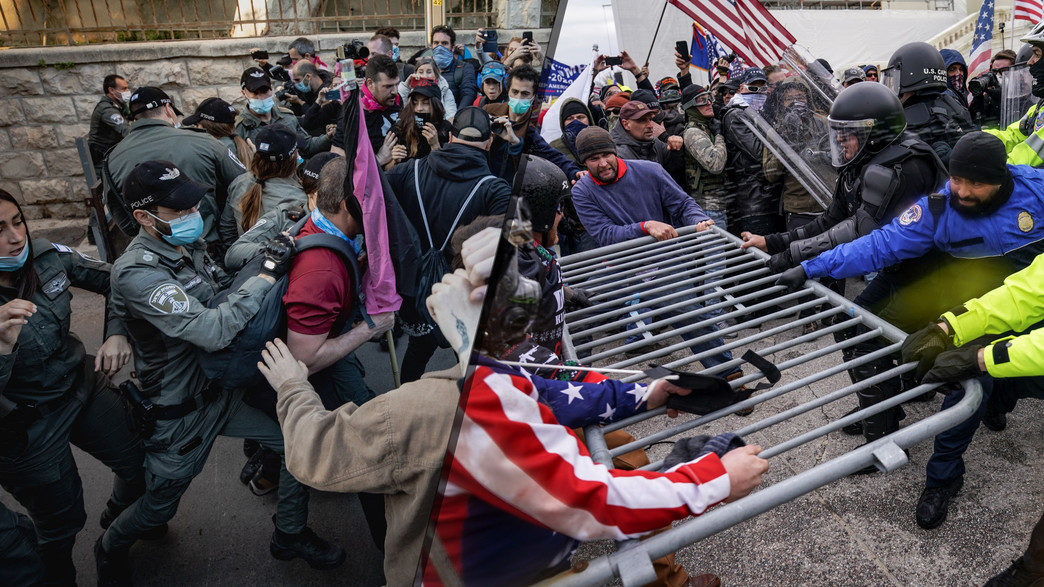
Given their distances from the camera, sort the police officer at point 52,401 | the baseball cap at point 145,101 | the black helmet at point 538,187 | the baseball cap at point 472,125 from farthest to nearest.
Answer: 1. the baseball cap at point 145,101
2. the police officer at point 52,401
3. the baseball cap at point 472,125
4. the black helmet at point 538,187

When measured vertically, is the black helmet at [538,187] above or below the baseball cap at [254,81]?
above

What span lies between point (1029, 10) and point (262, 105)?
7.98 meters

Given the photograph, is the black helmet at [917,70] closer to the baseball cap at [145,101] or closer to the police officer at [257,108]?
the police officer at [257,108]

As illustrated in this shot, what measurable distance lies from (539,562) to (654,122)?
4599mm

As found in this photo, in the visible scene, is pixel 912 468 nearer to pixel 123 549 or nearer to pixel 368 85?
pixel 368 85

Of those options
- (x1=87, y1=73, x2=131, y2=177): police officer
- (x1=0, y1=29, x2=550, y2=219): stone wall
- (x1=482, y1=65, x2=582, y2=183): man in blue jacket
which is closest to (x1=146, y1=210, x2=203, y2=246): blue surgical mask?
(x1=482, y1=65, x2=582, y2=183): man in blue jacket

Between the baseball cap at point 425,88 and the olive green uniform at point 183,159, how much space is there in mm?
1391

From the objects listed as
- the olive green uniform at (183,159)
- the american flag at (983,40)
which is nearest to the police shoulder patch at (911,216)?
the olive green uniform at (183,159)

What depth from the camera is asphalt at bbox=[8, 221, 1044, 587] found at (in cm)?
211

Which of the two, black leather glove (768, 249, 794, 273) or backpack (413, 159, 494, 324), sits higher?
backpack (413, 159, 494, 324)

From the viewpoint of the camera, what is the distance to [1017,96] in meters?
5.31

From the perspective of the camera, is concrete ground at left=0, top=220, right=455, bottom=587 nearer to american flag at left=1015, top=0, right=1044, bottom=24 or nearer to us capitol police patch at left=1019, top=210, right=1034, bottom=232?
us capitol police patch at left=1019, top=210, right=1034, bottom=232

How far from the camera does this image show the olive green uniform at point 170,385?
1.81 metres

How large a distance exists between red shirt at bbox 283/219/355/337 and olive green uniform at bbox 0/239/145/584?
0.90 metres
